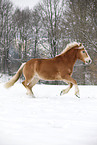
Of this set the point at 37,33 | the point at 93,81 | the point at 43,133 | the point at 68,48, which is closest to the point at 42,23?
the point at 37,33

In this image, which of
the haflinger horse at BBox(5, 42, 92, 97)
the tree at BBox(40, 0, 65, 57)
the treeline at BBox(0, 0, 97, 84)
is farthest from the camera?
the tree at BBox(40, 0, 65, 57)

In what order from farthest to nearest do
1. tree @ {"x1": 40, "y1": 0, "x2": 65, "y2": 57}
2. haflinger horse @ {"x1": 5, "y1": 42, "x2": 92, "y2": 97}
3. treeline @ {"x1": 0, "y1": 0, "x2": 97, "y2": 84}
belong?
tree @ {"x1": 40, "y1": 0, "x2": 65, "y2": 57} → treeline @ {"x1": 0, "y1": 0, "x2": 97, "y2": 84} → haflinger horse @ {"x1": 5, "y1": 42, "x2": 92, "y2": 97}

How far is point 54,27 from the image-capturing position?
15312mm

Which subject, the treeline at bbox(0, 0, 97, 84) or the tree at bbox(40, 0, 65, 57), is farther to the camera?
the tree at bbox(40, 0, 65, 57)

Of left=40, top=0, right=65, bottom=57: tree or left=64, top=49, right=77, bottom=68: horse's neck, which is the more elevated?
left=40, top=0, right=65, bottom=57: tree

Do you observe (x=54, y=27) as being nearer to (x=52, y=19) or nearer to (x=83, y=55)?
(x=52, y=19)

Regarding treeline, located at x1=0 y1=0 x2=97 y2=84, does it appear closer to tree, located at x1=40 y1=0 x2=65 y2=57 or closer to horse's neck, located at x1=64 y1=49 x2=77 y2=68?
tree, located at x1=40 y1=0 x2=65 y2=57

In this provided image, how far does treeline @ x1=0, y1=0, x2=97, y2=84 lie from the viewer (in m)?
12.5

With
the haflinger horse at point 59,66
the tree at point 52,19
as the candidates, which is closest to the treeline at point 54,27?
the tree at point 52,19

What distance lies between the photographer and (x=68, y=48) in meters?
5.79

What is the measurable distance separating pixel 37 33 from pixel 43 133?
16.2 metres

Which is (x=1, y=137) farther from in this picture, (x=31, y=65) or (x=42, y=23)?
(x=42, y=23)

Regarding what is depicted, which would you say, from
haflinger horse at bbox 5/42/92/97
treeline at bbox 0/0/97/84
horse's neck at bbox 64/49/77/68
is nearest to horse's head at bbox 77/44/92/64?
haflinger horse at bbox 5/42/92/97

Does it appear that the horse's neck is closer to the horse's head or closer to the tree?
the horse's head
